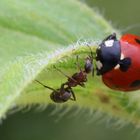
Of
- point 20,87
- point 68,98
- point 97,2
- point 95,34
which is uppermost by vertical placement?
point 97,2

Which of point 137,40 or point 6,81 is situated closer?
point 6,81

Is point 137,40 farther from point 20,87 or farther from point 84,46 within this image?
point 20,87

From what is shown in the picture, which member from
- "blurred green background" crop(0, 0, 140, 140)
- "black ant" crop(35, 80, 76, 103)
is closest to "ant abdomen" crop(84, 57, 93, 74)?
"black ant" crop(35, 80, 76, 103)

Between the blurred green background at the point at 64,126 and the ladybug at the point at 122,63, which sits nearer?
the ladybug at the point at 122,63

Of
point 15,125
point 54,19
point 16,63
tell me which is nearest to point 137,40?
point 54,19

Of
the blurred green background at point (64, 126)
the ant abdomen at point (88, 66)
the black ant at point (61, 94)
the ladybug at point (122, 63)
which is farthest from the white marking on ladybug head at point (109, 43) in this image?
the blurred green background at point (64, 126)

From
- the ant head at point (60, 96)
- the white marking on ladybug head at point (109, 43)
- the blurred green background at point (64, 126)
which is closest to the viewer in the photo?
the ant head at point (60, 96)

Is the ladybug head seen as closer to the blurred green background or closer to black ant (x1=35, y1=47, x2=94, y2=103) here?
black ant (x1=35, y1=47, x2=94, y2=103)

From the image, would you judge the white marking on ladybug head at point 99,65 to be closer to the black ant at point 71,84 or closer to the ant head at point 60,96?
the black ant at point 71,84
